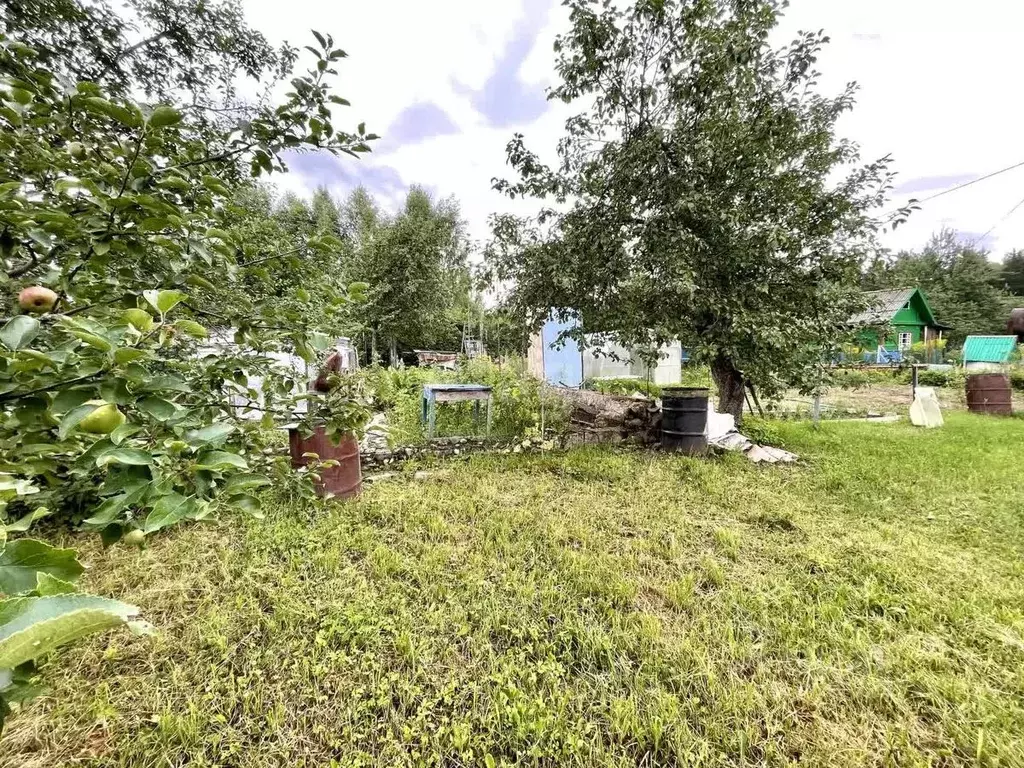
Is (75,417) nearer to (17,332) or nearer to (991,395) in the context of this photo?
(17,332)

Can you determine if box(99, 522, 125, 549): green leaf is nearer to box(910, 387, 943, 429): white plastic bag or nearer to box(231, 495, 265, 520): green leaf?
box(231, 495, 265, 520): green leaf

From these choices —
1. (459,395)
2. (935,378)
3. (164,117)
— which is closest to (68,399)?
(164,117)

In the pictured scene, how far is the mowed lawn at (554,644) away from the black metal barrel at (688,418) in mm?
1573

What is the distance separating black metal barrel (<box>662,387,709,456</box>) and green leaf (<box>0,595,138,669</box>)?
4.82 m

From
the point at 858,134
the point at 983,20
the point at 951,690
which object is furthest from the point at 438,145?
the point at 951,690

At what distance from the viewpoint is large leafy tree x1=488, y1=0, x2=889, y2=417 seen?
3672 millimetres

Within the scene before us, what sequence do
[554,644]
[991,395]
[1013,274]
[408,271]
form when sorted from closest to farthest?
[554,644] → [991,395] → [408,271] → [1013,274]

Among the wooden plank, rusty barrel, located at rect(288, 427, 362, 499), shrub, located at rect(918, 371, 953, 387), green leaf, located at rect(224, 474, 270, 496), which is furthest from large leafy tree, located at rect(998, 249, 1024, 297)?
green leaf, located at rect(224, 474, 270, 496)

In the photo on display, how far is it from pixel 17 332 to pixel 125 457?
0.76 feet

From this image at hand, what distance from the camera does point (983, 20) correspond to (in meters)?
4.75

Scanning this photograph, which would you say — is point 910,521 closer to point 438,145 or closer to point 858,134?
point 858,134

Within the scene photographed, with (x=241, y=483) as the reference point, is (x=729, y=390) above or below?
below

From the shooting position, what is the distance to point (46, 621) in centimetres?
31

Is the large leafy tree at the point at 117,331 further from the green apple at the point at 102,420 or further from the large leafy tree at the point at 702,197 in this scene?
the large leafy tree at the point at 702,197
